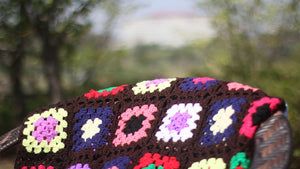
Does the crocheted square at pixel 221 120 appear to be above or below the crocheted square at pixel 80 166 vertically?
above

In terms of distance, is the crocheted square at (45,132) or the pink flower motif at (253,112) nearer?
the pink flower motif at (253,112)

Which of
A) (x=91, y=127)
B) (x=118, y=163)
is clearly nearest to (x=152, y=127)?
(x=118, y=163)

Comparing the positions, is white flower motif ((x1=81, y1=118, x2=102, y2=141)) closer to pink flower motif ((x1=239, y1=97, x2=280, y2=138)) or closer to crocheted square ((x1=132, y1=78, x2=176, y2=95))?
crocheted square ((x1=132, y1=78, x2=176, y2=95))

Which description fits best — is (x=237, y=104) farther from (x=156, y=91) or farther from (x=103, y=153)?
(x=103, y=153)

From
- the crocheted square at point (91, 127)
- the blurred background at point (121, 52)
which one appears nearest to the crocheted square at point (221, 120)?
the crocheted square at point (91, 127)

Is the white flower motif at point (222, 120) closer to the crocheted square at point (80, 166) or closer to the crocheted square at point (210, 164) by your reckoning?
the crocheted square at point (210, 164)

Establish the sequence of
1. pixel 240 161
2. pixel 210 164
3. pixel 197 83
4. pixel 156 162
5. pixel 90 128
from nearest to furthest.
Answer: pixel 240 161, pixel 210 164, pixel 156 162, pixel 197 83, pixel 90 128

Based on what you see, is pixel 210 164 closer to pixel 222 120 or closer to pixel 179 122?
pixel 222 120
